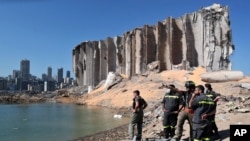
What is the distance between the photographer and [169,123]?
35.8 feet

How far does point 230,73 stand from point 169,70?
14.7m

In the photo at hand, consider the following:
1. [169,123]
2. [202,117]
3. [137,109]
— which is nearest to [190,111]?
[169,123]

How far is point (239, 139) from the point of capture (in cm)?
742

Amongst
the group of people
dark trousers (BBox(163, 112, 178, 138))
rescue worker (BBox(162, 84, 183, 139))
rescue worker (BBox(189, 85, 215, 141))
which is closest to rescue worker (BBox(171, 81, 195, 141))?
the group of people

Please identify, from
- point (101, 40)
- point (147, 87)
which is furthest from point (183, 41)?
point (101, 40)

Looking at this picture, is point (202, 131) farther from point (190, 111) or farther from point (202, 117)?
point (190, 111)

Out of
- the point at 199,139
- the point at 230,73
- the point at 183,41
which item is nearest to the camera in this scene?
the point at 199,139

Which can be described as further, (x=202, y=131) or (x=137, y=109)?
(x=137, y=109)

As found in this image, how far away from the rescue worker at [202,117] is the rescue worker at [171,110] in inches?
83.1

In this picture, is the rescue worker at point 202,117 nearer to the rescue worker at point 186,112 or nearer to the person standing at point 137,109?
the rescue worker at point 186,112

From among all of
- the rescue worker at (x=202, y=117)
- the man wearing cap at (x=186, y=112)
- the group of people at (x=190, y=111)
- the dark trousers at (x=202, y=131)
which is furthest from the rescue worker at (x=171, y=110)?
the dark trousers at (x=202, y=131)

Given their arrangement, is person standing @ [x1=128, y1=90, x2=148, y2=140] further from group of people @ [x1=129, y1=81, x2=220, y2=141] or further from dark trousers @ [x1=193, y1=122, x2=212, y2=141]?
dark trousers @ [x1=193, y1=122, x2=212, y2=141]

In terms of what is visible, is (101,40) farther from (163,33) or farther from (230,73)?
(230,73)

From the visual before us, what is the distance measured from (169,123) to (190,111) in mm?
1195
